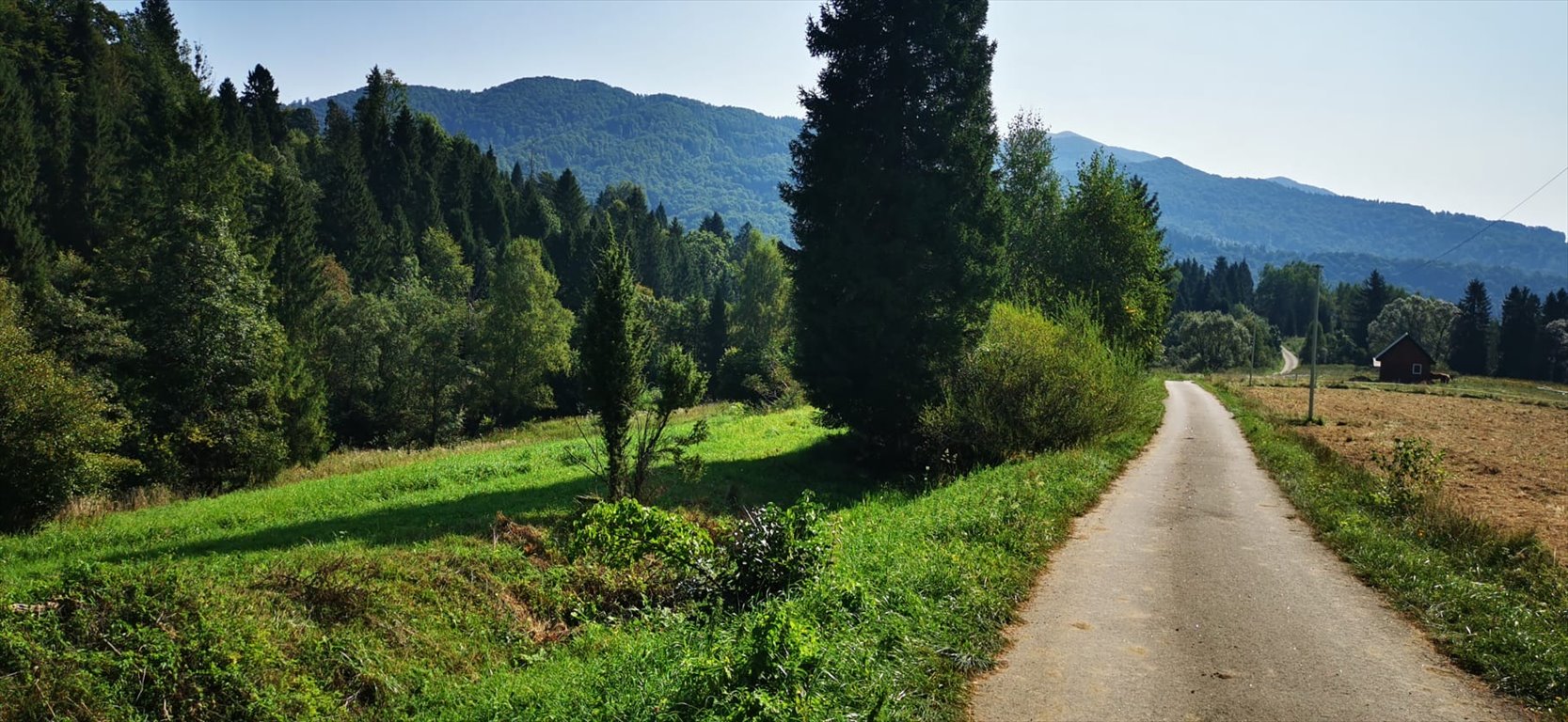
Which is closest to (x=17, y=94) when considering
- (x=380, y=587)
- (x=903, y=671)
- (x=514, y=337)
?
(x=514, y=337)

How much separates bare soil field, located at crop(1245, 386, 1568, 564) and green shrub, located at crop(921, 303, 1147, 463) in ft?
28.0

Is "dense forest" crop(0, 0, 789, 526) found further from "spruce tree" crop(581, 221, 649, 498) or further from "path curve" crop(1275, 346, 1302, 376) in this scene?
"path curve" crop(1275, 346, 1302, 376)

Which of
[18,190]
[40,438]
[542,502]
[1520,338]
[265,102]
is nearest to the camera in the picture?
[40,438]

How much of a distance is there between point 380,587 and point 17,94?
51.6 m

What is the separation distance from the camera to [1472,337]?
102m

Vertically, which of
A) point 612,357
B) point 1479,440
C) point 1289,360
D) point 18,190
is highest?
point 18,190

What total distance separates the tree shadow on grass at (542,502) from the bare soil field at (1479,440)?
1480cm

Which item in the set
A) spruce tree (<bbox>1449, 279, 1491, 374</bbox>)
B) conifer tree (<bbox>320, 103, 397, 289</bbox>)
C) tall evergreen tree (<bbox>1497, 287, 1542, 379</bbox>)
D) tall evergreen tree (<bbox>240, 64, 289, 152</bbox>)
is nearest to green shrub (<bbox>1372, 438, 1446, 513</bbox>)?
conifer tree (<bbox>320, 103, 397, 289</bbox>)

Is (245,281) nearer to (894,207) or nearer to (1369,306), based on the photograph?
(894,207)

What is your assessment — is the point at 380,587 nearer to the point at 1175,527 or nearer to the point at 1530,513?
the point at 1175,527

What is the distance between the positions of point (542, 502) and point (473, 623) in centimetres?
680

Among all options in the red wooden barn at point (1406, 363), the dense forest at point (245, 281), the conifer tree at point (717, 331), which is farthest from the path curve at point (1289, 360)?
the dense forest at point (245, 281)

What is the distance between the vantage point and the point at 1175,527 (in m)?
13.3

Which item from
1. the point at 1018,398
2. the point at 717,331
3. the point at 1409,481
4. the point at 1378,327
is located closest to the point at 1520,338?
the point at 1378,327
